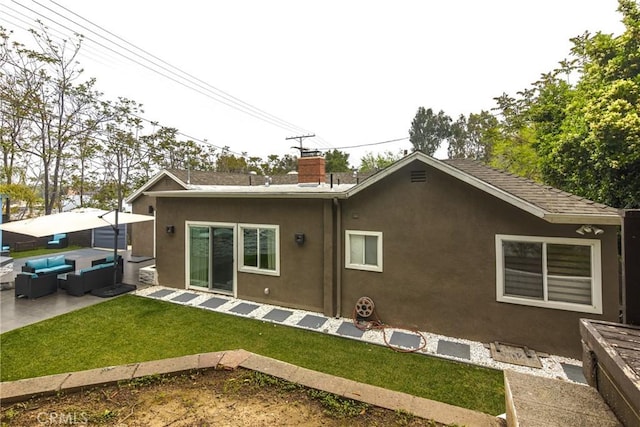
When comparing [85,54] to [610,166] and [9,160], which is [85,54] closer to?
[9,160]

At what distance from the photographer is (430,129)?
4244cm

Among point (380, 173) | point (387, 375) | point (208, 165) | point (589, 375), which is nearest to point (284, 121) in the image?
point (208, 165)

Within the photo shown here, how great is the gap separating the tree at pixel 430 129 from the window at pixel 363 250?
3795cm

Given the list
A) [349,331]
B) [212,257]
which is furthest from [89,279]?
[349,331]

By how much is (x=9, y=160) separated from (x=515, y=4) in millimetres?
28783

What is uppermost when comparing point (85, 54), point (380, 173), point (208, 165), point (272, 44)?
point (85, 54)

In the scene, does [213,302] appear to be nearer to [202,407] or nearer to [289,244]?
[289,244]

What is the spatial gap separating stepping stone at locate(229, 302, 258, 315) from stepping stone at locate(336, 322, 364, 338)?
2709 millimetres

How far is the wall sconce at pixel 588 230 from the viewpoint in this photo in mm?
5481

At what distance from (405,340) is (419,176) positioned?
3.76 m

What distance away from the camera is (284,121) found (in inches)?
1241

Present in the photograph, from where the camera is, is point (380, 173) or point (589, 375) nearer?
point (589, 375)

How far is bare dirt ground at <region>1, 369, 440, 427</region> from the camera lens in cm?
297

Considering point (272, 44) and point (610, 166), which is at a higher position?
point (272, 44)
